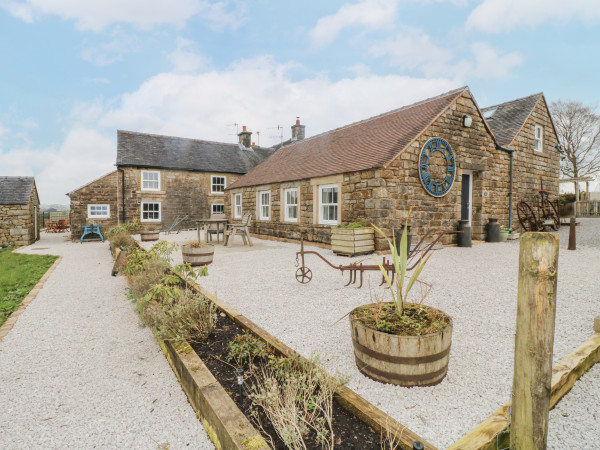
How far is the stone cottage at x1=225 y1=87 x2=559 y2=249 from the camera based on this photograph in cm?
943

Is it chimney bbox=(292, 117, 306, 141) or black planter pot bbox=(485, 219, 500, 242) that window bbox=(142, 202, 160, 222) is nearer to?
chimney bbox=(292, 117, 306, 141)

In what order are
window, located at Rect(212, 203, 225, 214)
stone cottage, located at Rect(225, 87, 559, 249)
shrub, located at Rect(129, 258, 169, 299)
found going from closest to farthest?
1. shrub, located at Rect(129, 258, 169, 299)
2. stone cottage, located at Rect(225, 87, 559, 249)
3. window, located at Rect(212, 203, 225, 214)

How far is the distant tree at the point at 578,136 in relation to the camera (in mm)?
26250

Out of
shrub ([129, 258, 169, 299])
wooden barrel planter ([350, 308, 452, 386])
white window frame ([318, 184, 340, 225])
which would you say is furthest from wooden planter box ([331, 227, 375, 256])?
wooden barrel planter ([350, 308, 452, 386])

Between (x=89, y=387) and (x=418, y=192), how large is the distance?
30.3 feet

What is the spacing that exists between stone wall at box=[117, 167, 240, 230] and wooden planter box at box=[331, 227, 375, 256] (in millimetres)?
13686

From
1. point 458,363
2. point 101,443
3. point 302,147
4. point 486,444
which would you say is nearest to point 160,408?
point 101,443

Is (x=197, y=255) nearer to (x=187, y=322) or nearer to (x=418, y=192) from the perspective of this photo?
(x=187, y=322)

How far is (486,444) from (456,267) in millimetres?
6284

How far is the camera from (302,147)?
16125 millimetres

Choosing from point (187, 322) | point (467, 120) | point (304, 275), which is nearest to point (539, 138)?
point (467, 120)

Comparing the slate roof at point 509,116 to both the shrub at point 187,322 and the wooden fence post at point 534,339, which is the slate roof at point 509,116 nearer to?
the wooden fence post at point 534,339

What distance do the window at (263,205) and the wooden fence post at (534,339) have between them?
12662 millimetres

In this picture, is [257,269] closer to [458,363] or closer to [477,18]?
[458,363]
